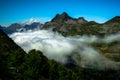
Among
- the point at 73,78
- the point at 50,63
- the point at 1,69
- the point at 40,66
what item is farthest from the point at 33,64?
the point at 1,69

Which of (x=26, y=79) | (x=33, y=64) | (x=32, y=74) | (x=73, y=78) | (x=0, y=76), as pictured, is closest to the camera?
(x=0, y=76)

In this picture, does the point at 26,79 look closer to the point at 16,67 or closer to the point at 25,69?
the point at 25,69

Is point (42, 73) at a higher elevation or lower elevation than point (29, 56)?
lower

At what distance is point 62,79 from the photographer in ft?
615

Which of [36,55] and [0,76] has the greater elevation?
[36,55]

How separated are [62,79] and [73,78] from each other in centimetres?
1254

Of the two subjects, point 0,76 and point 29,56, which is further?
point 29,56

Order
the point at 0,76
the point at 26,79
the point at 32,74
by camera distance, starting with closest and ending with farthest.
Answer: the point at 0,76 < the point at 26,79 < the point at 32,74

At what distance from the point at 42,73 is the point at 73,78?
963 inches

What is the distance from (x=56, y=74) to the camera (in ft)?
641

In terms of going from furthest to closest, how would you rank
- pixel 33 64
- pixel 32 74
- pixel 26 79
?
pixel 33 64 < pixel 32 74 < pixel 26 79

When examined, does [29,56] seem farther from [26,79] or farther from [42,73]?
[26,79]

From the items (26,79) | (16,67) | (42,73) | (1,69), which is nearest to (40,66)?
(42,73)

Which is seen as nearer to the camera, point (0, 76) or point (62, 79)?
point (0, 76)
